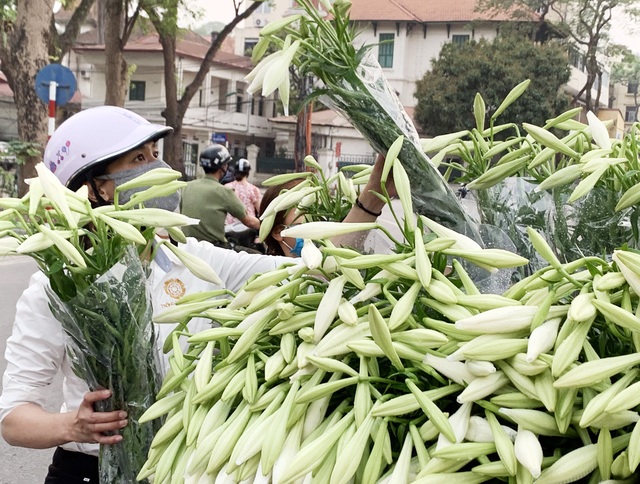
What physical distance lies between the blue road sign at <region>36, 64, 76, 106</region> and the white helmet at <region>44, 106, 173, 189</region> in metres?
9.37

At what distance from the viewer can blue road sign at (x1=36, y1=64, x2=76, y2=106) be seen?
35.7ft

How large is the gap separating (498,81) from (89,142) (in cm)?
3114

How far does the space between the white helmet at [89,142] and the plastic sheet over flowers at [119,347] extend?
0.60 m

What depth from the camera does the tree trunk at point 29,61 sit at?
12828mm

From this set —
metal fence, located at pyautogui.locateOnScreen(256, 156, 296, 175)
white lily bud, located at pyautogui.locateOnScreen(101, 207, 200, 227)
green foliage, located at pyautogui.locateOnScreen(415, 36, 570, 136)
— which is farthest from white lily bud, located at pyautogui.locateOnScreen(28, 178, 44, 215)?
metal fence, located at pyautogui.locateOnScreen(256, 156, 296, 175)

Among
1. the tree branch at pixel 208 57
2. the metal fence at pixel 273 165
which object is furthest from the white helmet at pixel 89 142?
the metal fence at pixel 273 165

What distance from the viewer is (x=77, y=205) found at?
55.6 inches

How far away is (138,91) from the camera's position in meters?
41.8

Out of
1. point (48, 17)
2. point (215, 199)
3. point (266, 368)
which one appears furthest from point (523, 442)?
point (48, 17)

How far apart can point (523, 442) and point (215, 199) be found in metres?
5.42

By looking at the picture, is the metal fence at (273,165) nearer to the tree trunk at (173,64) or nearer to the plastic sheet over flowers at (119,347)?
the tree trunk at (173,64)

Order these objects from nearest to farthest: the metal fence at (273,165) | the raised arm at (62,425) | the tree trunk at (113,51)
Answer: the raised arm at (62,425) → the tree trunk at (113,51) → the metal fence at (273,165)

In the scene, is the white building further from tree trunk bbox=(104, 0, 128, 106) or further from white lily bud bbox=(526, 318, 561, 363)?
white lily bud bbox=(526, 318, 561, 363)

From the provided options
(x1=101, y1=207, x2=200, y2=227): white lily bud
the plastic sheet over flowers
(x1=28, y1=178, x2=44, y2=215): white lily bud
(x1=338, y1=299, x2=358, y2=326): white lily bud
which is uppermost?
(x1=28, y1=178, x2=44, y2=215): white lily bud
